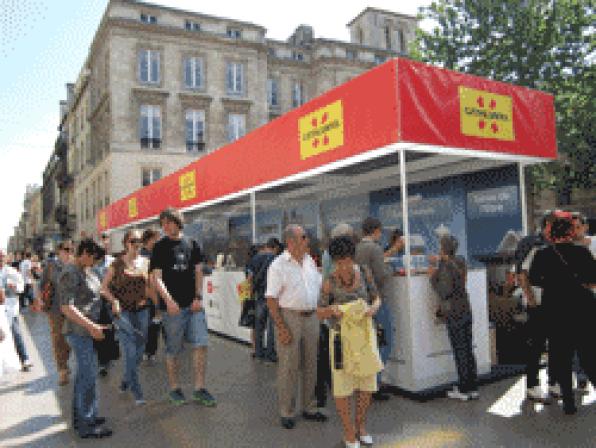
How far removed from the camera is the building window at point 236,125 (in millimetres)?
31719

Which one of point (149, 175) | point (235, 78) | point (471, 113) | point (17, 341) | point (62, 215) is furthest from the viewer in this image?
point (62, 215)

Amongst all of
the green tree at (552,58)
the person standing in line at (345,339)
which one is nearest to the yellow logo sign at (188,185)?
the person standing in line at (345,339)

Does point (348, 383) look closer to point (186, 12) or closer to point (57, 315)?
point (57, 315)

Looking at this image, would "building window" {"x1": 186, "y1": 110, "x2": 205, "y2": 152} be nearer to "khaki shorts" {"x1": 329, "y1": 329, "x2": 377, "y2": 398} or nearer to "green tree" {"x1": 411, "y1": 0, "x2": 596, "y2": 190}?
"green tree" {"x1": 411, "y1": 0, "x2": 596, "y2": 190}

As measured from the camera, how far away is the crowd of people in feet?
12.2

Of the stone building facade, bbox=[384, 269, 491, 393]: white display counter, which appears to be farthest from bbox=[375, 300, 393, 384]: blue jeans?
the stone building facade

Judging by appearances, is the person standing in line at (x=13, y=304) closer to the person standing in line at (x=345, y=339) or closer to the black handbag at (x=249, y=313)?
the black handbag at (x=249, y=313)

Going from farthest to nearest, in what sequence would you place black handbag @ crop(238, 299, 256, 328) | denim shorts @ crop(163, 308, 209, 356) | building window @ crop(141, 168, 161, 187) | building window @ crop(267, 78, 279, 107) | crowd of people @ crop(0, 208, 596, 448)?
building window @ crop(267, 78, 279, 107) → building window @ crop(141, 168, 161, 187) → black handbag @ crop(238, 299, 256, 328) → denim shorts @ crop(163, 308, 209, 356) → crowd of people @ crop(0, 208, 596, 448)

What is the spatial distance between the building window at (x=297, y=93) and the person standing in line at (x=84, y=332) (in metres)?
33.4

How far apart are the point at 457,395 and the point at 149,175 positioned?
27.2 meters

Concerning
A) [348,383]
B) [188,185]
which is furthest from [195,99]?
[348,383]

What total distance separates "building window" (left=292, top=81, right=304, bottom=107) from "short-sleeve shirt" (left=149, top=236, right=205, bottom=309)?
107 feet

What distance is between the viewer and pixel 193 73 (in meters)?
30.9

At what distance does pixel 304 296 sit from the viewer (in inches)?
167
